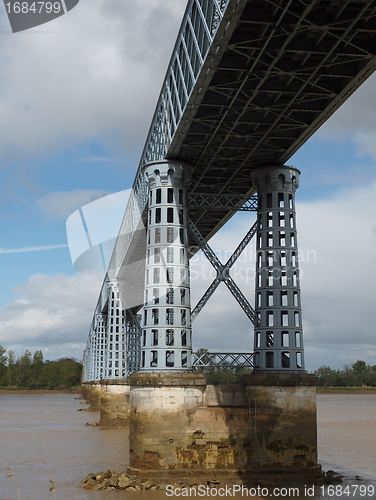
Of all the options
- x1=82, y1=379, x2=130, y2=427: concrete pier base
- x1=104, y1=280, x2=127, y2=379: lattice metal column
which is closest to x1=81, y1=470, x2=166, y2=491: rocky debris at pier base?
x1=82, y1=379, x2=130, y2=427: concrete pier base

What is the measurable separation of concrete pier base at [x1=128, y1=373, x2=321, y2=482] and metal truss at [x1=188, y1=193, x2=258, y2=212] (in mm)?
10052

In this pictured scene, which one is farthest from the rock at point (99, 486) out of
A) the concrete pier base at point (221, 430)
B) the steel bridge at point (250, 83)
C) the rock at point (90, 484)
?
the steel bridge at point (250, 83)

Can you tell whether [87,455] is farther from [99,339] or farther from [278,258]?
[99,339]

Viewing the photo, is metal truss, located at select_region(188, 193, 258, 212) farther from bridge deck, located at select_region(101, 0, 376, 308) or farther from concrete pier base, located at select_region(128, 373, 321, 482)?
concrete pier base, located at select_region(128, 373, 321, 482)

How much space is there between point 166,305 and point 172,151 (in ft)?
25.2

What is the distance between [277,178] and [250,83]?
7.01 meters

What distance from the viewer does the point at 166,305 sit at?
26.1 meters

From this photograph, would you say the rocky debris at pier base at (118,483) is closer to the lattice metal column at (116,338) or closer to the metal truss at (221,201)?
the metal truss at (221,201)

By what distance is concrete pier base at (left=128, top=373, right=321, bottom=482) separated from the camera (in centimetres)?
2394

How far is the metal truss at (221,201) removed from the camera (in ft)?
102

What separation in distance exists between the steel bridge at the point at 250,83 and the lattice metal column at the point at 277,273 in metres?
1.17

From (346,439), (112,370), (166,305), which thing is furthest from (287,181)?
(112,370)

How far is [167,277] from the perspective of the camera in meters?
26.7

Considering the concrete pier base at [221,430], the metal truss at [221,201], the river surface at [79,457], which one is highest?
the metal truss at [221,201]
